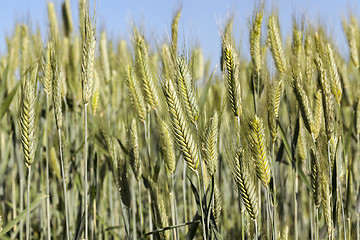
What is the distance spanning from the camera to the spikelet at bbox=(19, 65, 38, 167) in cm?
115

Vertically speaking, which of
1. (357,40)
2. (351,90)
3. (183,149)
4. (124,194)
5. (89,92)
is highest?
(357,40)

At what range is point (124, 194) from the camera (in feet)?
4.57

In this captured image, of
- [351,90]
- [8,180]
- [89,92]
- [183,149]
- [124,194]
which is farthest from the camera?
[8,180]

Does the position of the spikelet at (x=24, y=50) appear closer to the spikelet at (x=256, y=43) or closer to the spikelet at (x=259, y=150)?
the spikelet at (x=259, y=150)

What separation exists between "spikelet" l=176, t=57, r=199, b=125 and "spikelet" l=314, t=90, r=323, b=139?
1.74 ft

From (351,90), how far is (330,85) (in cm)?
79

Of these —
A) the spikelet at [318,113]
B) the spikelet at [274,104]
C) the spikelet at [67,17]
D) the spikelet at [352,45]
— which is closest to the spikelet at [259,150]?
the spikelet at [274,104]

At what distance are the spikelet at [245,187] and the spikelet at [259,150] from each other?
1.7 inches

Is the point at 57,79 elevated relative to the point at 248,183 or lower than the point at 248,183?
elevated

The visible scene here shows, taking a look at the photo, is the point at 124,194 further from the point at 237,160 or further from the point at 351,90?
the point at 351,90

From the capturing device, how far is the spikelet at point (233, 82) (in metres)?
1.19

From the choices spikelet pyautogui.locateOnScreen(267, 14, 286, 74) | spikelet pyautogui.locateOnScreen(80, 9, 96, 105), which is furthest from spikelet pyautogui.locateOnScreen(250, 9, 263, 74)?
spikelet pyautogui.locateOnScreen(80, 9, 96, 105)

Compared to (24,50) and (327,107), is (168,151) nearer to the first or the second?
(327,107)

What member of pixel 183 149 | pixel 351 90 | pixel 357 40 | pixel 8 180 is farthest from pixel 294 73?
pixel 8 180
